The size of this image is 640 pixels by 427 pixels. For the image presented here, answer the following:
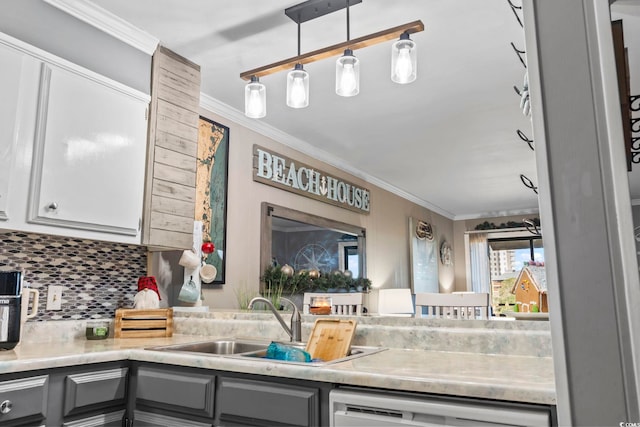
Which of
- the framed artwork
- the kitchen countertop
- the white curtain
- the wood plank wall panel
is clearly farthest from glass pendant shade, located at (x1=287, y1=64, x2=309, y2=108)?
the white curtain

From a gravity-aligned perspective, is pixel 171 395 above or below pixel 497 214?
below

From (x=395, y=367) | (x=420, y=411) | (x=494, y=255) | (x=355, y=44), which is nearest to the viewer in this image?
(x=420, y=411)

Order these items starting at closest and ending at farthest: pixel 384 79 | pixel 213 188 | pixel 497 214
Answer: pixel 384 79
pixel 213 188
pixel 497 214

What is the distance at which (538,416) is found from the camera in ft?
3.88

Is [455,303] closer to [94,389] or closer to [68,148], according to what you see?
[94,389]

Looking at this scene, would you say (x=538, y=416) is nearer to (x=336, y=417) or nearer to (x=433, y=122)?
(x=336, y=417)

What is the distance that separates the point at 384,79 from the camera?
125 inches

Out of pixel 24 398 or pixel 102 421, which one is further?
pixel 102 421

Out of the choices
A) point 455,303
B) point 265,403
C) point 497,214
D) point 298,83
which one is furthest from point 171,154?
point 497,214

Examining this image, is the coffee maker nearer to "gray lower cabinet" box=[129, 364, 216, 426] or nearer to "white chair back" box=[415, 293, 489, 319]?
"gray lower cabinet" box=[129, 364, 216, 426]

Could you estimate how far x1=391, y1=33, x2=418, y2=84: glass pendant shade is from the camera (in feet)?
7.16

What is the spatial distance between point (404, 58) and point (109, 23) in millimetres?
1444

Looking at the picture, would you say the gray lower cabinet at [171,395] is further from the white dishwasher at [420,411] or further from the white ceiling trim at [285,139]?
the white ceiling trim at [285,139]

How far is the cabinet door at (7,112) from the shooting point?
190 cm
